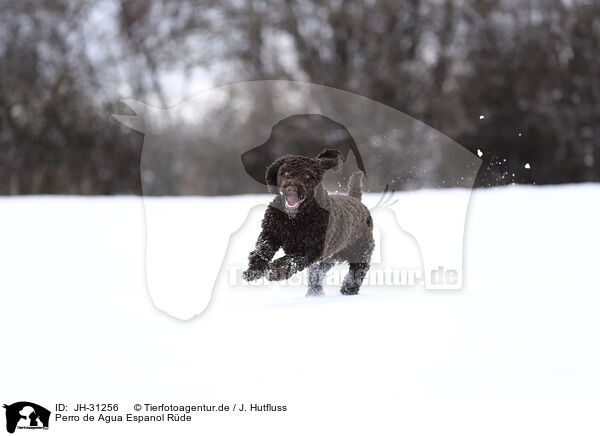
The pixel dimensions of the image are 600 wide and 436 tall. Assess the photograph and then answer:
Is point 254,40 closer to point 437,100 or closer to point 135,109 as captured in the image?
point 437,100

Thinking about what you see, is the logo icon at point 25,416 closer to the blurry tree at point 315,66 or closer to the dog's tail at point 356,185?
the dog's tail at point 356,185

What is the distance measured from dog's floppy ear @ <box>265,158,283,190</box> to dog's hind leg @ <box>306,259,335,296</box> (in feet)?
2.42

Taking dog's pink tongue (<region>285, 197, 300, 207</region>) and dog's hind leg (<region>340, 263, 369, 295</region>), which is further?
dog's hind leg (<region>340, 263, 369, 295</region>)

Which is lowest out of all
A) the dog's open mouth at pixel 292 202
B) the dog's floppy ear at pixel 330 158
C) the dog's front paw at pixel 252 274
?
the dog's front paw at pixel 252 274

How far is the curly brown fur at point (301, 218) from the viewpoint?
10.1ft

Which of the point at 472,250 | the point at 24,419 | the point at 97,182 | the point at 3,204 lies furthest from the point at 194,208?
the point at 97,182

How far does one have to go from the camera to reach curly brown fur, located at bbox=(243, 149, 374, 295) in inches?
121

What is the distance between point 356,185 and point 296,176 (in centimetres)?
43

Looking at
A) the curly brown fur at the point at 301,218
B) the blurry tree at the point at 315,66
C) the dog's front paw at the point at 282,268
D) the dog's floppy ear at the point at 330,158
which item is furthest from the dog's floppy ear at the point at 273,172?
the blurry tree at the point at 315,66

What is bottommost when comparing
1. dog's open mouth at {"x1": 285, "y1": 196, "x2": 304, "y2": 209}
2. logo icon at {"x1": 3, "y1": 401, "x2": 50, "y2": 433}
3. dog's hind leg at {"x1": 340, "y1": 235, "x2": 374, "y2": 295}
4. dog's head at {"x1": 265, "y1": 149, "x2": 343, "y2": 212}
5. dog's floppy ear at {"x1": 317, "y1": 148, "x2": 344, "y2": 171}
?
logo icon at {"x1": 3, "y1": 401, "x2": 50, "y2": 433}

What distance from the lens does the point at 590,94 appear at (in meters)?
13.1

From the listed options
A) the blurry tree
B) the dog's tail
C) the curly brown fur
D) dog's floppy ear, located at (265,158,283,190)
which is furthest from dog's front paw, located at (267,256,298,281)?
the blurry tree

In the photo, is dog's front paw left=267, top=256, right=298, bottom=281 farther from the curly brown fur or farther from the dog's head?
the dog's head

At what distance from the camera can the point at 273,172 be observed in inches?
122
